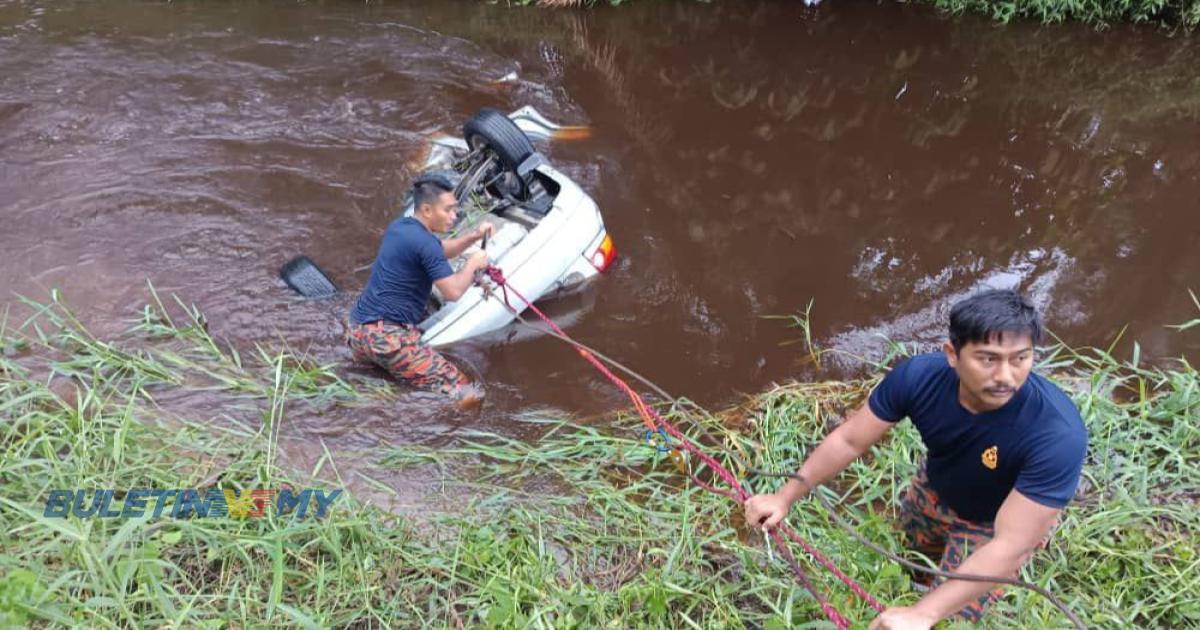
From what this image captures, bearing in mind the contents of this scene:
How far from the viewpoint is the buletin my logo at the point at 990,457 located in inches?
93.4

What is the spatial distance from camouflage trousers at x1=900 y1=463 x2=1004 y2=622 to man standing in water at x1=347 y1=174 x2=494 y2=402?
246cm

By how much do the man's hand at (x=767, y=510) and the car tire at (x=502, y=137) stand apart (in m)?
3.21

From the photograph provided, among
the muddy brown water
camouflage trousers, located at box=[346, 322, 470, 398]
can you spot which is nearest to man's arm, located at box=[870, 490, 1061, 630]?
the muddy brown water

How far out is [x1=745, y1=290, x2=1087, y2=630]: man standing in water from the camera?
2.10 meters

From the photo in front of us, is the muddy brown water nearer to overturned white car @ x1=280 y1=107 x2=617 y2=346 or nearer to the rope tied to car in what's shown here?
overturned white car @ x1=280 y1=107 x2=617 y2=346

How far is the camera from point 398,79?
8219 millimetres

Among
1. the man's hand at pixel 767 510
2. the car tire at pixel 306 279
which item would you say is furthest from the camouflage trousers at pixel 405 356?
the man's hand at pixel 767 510

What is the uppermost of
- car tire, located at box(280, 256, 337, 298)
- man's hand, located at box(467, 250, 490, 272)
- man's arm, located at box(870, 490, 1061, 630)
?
man's arm, located at box(870, 490, 1061, 630)

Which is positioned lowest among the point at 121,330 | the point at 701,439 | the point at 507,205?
the point at 121,330

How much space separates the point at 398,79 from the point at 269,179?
7.17 ft

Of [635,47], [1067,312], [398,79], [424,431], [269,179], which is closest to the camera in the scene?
[424,431]

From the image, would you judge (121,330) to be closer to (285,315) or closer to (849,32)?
(285,315)

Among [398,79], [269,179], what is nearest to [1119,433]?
[269,179]

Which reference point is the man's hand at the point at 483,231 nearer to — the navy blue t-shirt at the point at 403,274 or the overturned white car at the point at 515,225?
the overturned white car at the point at 515,225
